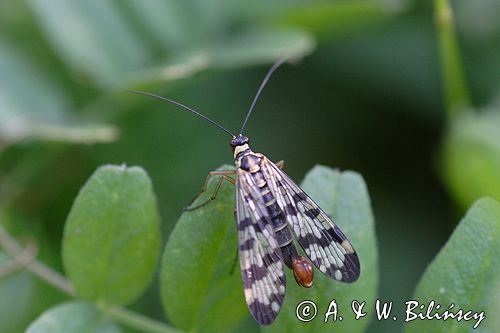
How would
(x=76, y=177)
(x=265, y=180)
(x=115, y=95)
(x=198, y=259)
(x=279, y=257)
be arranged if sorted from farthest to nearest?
(x=76, y=177) → (x=115, y=95) → (x=265, y=180) → (x=279, y=257) → (x=198, y=259)

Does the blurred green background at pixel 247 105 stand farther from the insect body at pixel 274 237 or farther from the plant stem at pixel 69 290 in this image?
the insect body at pixel 274 237

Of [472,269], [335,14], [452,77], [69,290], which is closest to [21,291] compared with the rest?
[69,290]

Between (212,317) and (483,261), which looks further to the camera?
(212,317)

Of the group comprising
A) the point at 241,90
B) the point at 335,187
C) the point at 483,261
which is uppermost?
the point at 241,90

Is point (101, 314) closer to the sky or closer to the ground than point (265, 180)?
closer to the ground

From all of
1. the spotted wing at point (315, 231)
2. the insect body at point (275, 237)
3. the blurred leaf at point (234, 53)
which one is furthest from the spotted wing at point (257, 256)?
the blurred leaf at point (234, 53)

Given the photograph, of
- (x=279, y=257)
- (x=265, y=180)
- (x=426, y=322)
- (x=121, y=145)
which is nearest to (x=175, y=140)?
(x=121, y=145)

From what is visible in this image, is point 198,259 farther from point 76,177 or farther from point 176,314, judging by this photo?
point 76,177
